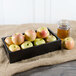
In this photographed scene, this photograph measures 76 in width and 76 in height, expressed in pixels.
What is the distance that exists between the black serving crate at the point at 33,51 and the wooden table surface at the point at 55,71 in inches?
5.0

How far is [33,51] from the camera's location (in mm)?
1227

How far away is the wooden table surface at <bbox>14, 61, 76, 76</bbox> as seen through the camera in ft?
3.55

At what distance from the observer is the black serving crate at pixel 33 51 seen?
1179 millimetres

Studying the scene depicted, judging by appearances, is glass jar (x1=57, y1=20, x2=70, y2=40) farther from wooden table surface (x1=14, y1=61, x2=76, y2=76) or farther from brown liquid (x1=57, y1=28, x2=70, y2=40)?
wooden table surface (x1=14, y1=61, x2=76, y2=76)

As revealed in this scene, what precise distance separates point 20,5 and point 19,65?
3.71 ft

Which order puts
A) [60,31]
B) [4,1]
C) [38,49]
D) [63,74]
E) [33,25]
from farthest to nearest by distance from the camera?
[4,1] < [33,25] < [60,31] < [38,49] < [63,74]

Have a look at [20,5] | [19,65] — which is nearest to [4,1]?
[20,5]

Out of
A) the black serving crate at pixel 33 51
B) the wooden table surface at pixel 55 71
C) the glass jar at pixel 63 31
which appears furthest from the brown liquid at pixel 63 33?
the wooden table surface at pixel 55 71

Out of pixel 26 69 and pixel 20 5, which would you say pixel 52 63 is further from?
pixel 20 5

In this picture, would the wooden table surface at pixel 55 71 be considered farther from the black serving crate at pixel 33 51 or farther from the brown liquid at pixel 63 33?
the brown liquid at pixel 63 33

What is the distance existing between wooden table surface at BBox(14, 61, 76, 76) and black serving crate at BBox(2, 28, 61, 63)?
0.13 metres

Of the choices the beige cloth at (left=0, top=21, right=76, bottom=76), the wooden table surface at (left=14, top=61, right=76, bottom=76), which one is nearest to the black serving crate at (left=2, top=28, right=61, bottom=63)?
the beige cloth at (left=0, top=21, right=76, bottom=76)

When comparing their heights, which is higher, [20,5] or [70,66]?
[20,5]

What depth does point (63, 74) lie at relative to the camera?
1.08 metres
